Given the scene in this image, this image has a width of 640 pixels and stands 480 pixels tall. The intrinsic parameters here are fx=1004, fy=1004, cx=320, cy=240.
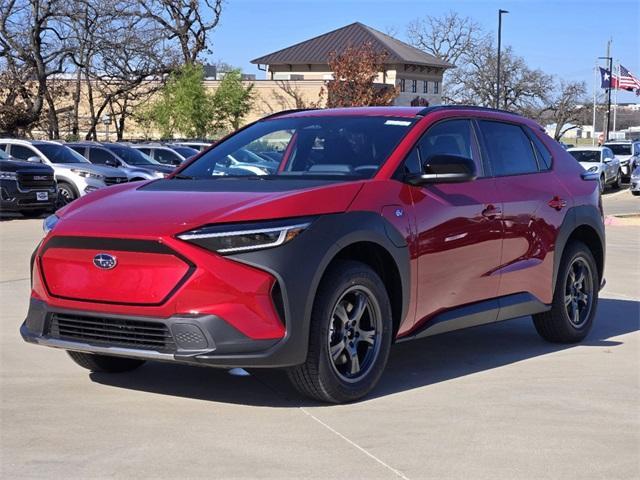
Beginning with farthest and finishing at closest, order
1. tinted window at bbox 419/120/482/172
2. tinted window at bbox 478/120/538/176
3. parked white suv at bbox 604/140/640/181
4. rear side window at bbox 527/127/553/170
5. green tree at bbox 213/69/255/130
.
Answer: green tree at bbox 213/69/255/130 < parked white suv at bbox 604/140/640/181 < rear side window at bbox 527/127/553/170 < tinted window at bbox 478/120/538/176 < tinted window at bbox 419/120/482/172

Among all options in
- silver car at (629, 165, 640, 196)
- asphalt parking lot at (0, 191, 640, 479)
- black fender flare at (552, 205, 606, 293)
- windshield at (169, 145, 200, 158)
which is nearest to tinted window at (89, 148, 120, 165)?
windshield at (169, 145, 200, 158)

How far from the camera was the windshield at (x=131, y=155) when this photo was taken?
27.5 meters

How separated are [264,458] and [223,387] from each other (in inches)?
61.2

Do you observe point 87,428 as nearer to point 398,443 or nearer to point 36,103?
point 398,443

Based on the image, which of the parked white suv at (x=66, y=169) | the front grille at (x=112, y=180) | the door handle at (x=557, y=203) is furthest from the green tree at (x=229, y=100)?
the door handle at (x=557, y=203)

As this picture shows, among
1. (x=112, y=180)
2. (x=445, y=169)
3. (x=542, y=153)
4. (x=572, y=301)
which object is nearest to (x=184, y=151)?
(x=112, y=180)

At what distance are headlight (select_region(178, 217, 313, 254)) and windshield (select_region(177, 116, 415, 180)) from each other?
3.27ft

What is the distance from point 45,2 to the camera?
4447cm

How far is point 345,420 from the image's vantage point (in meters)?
5.62

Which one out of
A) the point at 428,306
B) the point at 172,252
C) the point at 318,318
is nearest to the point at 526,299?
the point at 428,306

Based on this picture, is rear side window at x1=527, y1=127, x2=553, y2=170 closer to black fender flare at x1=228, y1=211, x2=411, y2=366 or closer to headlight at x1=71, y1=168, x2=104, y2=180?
black fender flare at x1=228, y1=211, x2=411, y2=366

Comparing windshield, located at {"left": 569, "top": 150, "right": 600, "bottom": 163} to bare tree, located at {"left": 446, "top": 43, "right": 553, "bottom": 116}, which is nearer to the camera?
windshield, located at {"left": 569, "top": 150, "right": 600, "bottom": 163}

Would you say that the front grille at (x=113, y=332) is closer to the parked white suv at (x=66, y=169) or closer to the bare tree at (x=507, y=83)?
the parked white suv at (x=66, y=169)

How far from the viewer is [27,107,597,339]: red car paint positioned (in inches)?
211
